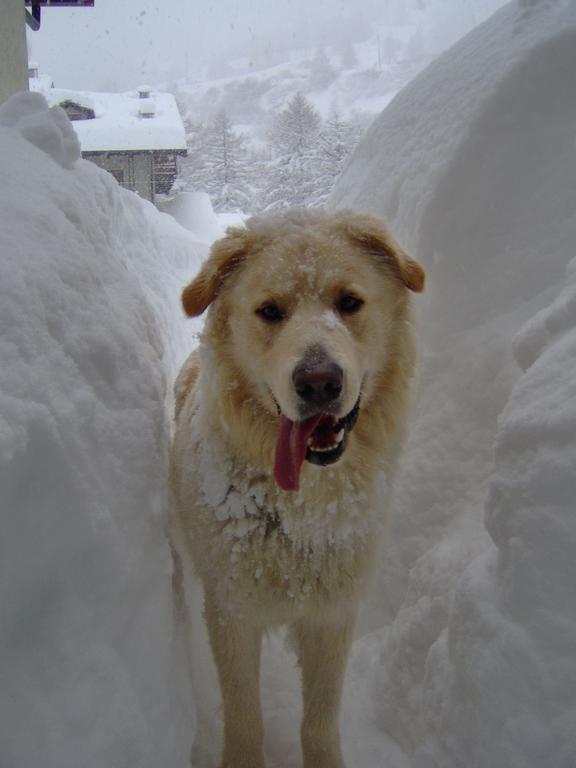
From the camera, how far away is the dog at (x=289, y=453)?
7.17ft

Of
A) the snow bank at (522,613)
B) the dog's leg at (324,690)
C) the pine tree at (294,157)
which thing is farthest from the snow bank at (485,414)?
the pine tree at (294,157)

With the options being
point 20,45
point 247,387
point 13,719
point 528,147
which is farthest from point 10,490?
point 20,45

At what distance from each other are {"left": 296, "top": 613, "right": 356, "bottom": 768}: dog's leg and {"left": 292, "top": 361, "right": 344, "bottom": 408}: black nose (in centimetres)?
108

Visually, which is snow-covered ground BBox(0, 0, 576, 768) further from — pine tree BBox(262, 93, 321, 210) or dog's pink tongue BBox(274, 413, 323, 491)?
pine tree BBox(262, 93, 321, 210)

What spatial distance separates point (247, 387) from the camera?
7.43 ft

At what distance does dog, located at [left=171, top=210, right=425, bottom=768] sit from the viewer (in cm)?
219

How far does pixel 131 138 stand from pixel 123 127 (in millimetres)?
761

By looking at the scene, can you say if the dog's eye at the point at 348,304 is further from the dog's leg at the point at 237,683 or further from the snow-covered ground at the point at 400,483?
the dog's leg at the point at 237,683

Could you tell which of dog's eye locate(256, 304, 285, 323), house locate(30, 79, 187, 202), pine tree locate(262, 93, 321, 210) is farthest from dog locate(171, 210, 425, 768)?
pine tree locate(262, 93, 321, 210)

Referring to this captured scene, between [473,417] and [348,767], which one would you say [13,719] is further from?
[473,417]

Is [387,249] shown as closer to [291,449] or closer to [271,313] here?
[271,313]

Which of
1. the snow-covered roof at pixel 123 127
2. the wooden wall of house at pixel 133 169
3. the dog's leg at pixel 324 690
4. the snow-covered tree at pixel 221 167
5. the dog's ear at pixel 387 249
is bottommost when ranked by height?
the snow-covered tree at pixel 221 167

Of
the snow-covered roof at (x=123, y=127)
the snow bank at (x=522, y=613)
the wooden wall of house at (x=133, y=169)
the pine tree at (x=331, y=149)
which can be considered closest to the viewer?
the snow bank at (x=522, y=613)

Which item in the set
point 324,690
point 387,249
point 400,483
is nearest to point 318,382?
point 387,249
